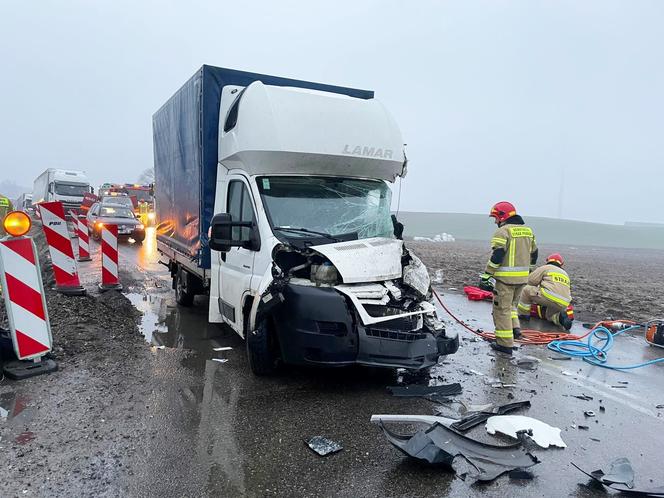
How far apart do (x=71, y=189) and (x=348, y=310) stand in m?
30.2

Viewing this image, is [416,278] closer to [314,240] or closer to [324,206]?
[314,240]

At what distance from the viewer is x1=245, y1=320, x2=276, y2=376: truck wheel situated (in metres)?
4.65

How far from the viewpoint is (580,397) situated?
189 inches

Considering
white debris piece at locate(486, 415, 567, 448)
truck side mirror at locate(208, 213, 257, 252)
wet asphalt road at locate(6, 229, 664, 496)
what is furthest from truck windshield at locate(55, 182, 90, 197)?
white debris piece at locate(486, 415, 567, 448)

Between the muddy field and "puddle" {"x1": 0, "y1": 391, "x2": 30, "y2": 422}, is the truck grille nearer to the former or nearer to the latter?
"puddle" {"x1": 0, "y1": 391, "x2": 30, "y2": 422}

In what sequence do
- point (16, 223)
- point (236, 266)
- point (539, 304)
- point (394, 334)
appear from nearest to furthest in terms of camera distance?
point (394, 334) < point (16, 223) < point (236, 266) < point (539, 304)

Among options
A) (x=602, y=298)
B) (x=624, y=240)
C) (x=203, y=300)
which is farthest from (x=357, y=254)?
(x=624, y=240)

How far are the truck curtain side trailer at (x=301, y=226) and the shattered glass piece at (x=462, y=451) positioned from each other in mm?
867

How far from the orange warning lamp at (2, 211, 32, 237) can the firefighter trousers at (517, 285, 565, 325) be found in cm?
747

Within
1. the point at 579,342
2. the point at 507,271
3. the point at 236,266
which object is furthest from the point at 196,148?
the point at 579,342

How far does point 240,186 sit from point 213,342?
2.23m

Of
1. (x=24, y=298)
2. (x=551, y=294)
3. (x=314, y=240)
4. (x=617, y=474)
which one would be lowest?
(x=617, y=474)

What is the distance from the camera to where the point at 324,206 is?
5176 millimetres

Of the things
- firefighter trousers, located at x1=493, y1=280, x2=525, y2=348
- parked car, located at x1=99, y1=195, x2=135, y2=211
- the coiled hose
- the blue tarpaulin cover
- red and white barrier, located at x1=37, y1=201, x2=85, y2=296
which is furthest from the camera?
parked car, located at x1=99, y1=195, x2=135, y2=211
